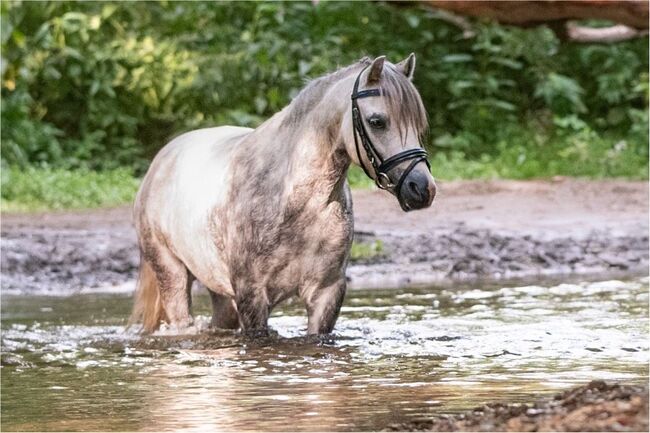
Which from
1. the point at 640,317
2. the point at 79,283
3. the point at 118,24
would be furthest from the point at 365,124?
the point at 118,24

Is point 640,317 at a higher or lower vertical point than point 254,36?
lower

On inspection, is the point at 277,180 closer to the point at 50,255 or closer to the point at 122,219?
the point at 50,255

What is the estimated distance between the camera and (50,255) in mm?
11148

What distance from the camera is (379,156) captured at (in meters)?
5.92

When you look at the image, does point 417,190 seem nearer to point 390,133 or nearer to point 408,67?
point 390,133

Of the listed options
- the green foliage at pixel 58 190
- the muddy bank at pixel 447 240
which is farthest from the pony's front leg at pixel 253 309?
the green foliage at pixel 58 190

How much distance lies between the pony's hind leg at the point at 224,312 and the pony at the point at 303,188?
1.36 feet

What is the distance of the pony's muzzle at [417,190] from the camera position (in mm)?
5668

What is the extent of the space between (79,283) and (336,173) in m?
4.67

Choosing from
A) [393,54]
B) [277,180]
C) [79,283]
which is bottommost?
[79,283]

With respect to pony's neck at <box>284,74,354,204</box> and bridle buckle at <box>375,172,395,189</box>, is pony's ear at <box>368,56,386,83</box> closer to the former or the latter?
pony's neck at <box>284,74,354,204</box>

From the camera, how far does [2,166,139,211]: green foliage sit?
14719 mm

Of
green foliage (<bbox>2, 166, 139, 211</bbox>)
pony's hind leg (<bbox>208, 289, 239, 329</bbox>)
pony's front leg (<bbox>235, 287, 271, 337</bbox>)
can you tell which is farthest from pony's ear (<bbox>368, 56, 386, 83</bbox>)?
green foliage (<bbox>2, 166, 139, 211</bbox>)

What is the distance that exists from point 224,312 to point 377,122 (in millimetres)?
2067
